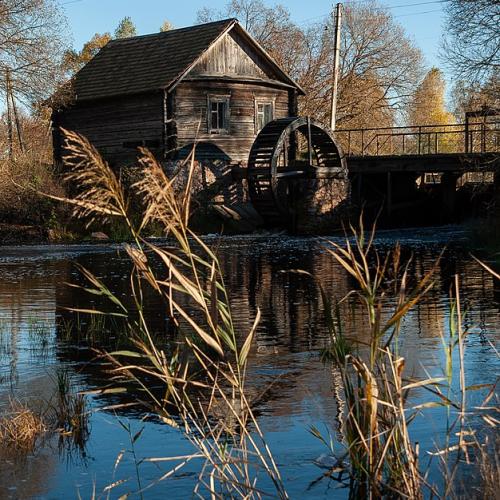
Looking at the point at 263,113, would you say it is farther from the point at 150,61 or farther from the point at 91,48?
the point at 91,48

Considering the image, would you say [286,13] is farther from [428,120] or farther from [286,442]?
[286,442]

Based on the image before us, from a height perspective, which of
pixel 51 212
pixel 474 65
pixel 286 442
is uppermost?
pixel 474 65

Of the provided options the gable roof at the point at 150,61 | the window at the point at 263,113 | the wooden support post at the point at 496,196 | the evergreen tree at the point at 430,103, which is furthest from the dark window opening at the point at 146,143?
the evergreen tree at the point at 430,103

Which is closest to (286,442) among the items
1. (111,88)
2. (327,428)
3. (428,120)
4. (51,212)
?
(327,428)

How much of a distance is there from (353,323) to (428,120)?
5072cm

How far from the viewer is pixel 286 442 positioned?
6395mm

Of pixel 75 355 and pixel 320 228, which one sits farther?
pixel 320 228

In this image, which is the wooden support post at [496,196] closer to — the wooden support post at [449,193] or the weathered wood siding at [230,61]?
the wooden support post at [449,193]

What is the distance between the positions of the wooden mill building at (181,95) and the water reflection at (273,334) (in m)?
9.96

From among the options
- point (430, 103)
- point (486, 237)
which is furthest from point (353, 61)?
point (486, 237)

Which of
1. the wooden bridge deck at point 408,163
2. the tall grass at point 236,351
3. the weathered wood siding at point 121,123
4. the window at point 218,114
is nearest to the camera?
the tall grass at point 236,351

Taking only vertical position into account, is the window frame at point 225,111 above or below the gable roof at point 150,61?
below

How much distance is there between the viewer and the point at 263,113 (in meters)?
34.7

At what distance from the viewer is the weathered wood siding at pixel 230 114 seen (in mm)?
31766
